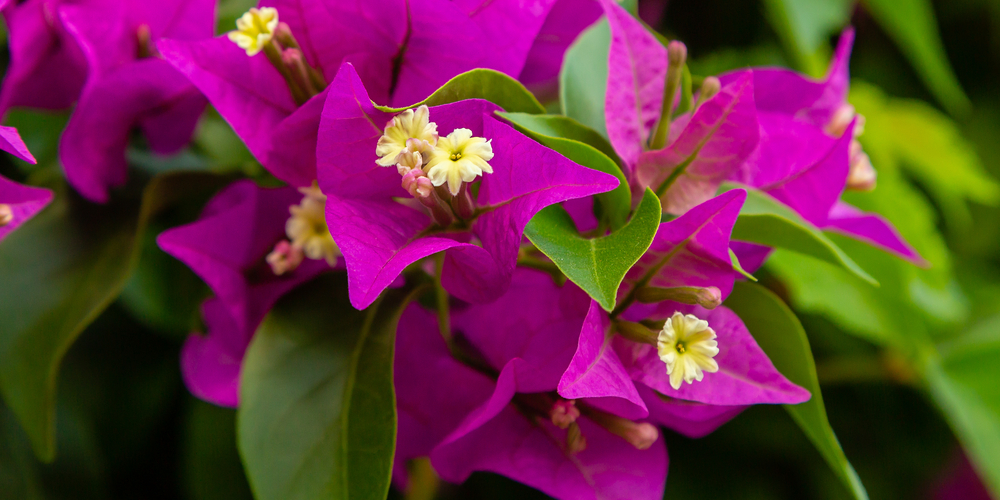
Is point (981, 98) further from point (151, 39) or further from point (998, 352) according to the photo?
point (151, 39)

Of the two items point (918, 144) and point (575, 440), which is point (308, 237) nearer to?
point (575, 440)

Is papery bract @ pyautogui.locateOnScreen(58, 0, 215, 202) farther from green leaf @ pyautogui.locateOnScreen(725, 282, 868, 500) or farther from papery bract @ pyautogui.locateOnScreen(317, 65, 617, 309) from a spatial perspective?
green leaf @ pyautogui.locateOnScreen(725, 282, 868, 500)

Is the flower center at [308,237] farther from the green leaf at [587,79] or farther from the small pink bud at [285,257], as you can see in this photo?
the green leaf at [587,79]

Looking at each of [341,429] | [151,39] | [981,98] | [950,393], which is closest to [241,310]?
[341,429]

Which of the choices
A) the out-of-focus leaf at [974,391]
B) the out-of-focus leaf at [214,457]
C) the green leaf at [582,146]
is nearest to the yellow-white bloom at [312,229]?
the green leaf at [582,146]

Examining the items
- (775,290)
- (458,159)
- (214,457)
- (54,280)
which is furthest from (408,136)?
(775,290)

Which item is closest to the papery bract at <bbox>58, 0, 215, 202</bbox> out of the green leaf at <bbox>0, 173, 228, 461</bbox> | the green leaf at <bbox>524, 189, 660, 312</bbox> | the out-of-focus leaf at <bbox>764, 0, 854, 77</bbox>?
the green leaf at <bbox>0, 173, 228, 461</bbox>

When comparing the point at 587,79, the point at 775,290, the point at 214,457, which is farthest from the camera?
the point at 775,290
